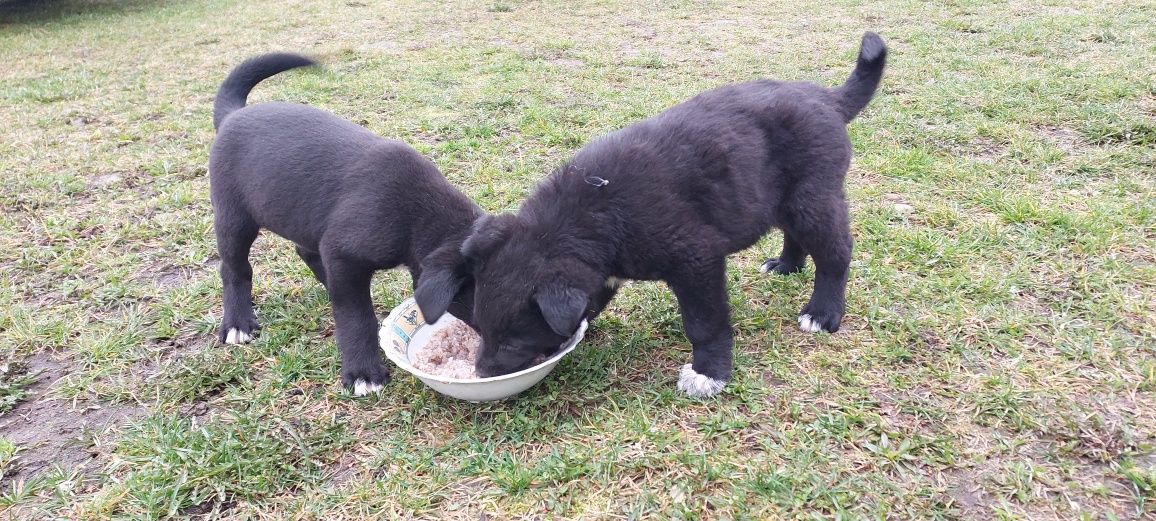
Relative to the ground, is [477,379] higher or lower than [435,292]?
lower

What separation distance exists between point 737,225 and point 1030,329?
142cm

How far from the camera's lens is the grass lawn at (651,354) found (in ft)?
7.96

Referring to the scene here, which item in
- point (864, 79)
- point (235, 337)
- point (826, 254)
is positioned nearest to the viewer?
point (826, 254)

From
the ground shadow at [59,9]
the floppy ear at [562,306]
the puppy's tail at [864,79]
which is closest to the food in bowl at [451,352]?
the floppy ear at [562,306]

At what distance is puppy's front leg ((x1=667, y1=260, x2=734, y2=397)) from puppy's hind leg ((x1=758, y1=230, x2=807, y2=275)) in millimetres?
1008

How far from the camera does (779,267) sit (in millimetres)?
3852

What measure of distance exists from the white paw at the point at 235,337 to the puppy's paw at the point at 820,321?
8.87 ft

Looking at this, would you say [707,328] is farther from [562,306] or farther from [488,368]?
[488,368]

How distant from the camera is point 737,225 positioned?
2.88 m

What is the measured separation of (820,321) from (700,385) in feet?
2.53

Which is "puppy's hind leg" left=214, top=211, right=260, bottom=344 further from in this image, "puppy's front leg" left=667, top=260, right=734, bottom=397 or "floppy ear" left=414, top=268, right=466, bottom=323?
"puppy's front leg" left=667, top=260, right=734, bottom=397

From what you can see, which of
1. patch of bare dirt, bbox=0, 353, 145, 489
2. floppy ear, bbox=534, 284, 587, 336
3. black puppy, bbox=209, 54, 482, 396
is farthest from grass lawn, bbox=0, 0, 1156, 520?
floppy ear, bbox=534, 284, 587, 336

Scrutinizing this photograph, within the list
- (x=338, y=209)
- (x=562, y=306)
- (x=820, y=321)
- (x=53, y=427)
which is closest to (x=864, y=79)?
(x=820, y=321)

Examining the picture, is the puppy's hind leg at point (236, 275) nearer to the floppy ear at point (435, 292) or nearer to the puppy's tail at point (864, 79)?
the floppy ear at point (435, 292)
